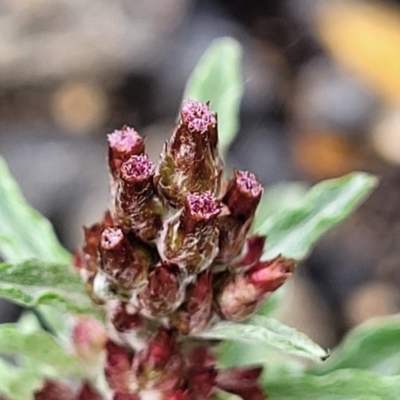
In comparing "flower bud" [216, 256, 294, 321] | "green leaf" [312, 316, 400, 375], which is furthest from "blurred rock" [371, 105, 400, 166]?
"flower bud" [216, 256, 294, 321]

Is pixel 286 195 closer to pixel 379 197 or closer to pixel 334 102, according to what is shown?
pixel 379 197

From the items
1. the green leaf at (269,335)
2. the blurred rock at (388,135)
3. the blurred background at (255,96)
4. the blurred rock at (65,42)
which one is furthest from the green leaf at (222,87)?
the blurred rock at (65,42)

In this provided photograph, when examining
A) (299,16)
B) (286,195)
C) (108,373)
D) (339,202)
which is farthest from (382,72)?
(108,373)

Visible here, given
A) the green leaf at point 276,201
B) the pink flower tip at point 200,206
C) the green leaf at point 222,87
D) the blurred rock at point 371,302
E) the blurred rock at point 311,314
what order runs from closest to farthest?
the pink flower tip at point 200,206
the green leaf at point 222,87
the green leaf at point 276,201
the blurred rock at point 311,314
the blurred rock at point 371,302

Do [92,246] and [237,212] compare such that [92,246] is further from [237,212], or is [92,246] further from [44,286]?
[237,212]

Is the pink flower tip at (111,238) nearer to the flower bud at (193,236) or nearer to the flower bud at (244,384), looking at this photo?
the flower bud at (193,236)

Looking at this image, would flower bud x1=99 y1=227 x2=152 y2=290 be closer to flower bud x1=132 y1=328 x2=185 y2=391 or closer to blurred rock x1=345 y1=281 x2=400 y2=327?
flower bud x1=132 y1=328 x2=185 y2=391

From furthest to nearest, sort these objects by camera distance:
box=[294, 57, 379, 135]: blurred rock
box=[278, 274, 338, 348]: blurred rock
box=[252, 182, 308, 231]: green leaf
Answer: box=[294, 57, 379, 135]: blurred rock < box=[278, 274, 338, 348]: blurred rock < box=[252, 182, 308, 231]: green leaf
